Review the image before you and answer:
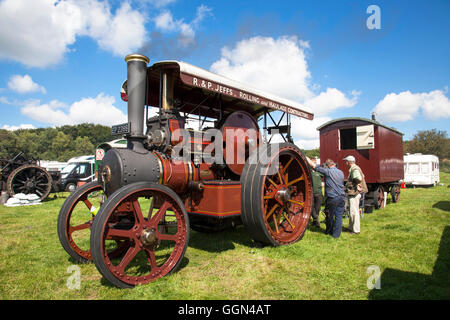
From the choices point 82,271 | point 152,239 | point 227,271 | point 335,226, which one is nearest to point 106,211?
point 152,239

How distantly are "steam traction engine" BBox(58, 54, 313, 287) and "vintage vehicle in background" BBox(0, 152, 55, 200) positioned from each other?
7453mm

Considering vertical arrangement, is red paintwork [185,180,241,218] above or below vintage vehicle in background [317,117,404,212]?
below

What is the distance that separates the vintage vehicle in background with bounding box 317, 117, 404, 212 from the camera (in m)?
8.06

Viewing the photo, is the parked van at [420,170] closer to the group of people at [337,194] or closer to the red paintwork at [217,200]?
the group of people at [337,194]

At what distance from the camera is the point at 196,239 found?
448 cm

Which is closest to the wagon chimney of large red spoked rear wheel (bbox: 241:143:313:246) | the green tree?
large red spoked rear wheel (bbox: 241:143:313:246)

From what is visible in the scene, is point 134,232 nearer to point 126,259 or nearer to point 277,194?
point 126,259

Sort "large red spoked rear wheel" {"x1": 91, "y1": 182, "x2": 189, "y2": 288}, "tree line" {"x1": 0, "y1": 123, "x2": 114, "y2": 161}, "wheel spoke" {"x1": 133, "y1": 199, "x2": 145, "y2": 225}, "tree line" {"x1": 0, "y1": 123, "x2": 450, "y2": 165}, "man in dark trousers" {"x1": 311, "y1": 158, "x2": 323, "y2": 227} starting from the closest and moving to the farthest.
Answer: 1. "large red spoked rear wheel" {"x1": 91, "y1": 182, "x2": 189, "y2": 288}
2. "wheel spoke" {"x1": 133, "y1": 199, "x2": 145, "y2": 225}
3. "man in dark trousers" {"x1": 311, "y1": 158, "x2": 323, "y2": 227}
4. "tree line" {"x1": 0, "y1": 123, "x2": 450, "y2": 165}
5. "tree line" {"x1": 0, "y1": 123, "x2": 114, "y2": 161}

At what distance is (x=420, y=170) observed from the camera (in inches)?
671

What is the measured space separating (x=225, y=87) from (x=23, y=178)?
10.3m

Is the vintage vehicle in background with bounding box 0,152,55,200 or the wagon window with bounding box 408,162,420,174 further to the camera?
the wagon window with bounding box 408,162,420,174

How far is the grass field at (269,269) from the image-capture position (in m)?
2.63

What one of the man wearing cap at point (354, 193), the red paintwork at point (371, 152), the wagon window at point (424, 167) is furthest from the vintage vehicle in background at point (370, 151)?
the wagon window at point (424, 167)

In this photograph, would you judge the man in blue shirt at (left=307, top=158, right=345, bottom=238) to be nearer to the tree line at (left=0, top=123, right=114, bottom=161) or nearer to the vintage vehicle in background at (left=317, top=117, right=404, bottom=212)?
the vintage vehicle in background at (left=317, top=117, right=404, bottom=212)
